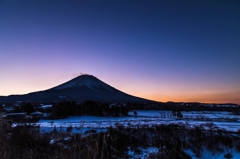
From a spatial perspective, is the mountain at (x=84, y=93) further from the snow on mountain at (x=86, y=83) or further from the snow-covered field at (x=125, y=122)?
the snow-covered field at (x=125, y=122)

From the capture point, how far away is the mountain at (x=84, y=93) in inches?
4884

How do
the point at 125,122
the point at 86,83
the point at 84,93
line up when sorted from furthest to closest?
1. the point at 86,83
2. the point at 84,93
3. the point at 125,122

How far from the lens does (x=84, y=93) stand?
13400 cm

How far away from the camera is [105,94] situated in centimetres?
12838

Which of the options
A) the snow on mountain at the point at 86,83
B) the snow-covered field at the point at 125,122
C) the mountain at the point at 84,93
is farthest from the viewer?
the snow on mountain at the point at 86,83

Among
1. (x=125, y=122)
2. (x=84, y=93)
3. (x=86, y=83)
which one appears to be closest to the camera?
(x=125, y=122)

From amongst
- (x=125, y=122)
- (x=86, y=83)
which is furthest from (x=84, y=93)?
(x=125, y=122)

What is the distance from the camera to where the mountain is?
407ft

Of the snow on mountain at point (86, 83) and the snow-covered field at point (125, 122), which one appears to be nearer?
the snow-covered field at point (125, 122)

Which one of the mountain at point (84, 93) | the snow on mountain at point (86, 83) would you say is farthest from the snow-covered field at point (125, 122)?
the snow on mountain at point (86, 83)

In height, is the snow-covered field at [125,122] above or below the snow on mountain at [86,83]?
below

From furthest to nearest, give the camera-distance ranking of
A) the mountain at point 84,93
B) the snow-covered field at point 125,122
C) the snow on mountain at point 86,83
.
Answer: the snow on mountain at point 86,83 → the mountain at point 84,93 → the snow-covered field at point 125,122

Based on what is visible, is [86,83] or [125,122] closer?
[125,122]

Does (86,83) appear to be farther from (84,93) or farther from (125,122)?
(125,122)
